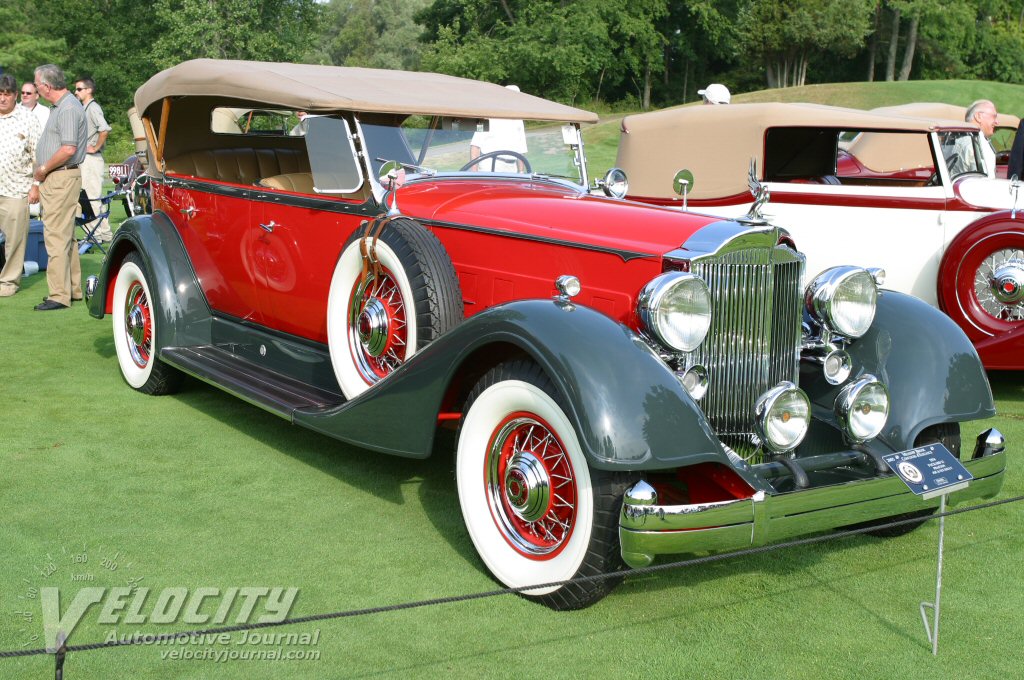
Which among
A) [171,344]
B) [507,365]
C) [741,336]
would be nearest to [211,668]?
[507,365]

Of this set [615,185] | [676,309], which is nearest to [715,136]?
[615,185]

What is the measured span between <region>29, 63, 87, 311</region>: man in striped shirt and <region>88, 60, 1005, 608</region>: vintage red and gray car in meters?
3.09

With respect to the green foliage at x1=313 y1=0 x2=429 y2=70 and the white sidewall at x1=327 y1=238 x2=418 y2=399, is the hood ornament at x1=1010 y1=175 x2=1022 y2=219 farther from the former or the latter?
the green foliage at x1=313 y1=0 x2=429 y2=70

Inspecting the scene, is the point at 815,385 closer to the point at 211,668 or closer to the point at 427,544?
the point at 427,544

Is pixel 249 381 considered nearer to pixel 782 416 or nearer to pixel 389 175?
pixel 389 175

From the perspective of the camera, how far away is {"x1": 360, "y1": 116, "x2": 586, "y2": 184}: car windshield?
4.75 meters

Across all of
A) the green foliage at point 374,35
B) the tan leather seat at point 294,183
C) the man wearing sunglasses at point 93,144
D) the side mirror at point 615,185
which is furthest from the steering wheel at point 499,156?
the green foliage at point 374,35

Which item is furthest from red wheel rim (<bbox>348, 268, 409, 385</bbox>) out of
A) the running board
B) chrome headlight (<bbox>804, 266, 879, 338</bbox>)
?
chrome headlight (<bbox>804, 266, 879, 338</bbox>)

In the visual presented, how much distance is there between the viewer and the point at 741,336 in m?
3.63

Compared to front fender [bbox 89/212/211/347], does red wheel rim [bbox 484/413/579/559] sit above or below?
below

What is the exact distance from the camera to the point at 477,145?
502 cm

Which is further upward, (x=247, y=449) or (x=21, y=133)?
(x=21, y=133)

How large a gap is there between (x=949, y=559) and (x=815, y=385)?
2.76 feet

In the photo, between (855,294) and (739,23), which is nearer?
(855,294)
